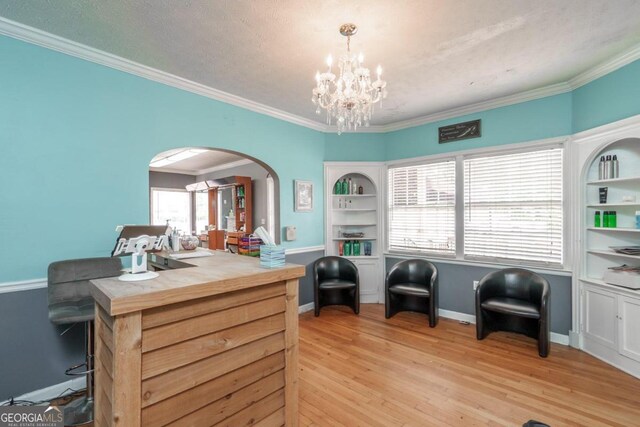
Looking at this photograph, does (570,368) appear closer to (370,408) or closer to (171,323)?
(370,408)

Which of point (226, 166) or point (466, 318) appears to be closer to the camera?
point (466, 318)

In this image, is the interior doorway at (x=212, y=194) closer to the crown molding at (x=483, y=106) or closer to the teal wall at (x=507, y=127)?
the crown molding at (x=483, y=106)

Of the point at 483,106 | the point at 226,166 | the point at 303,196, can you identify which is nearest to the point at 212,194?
the point at 226,166

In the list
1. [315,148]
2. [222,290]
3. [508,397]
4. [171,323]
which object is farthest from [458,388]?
[315,148]

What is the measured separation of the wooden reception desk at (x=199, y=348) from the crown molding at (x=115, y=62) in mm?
2296

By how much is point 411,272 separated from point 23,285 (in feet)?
13.9

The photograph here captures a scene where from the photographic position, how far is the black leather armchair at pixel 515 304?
304cm

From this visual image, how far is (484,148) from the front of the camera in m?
3.96

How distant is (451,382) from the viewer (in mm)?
2600

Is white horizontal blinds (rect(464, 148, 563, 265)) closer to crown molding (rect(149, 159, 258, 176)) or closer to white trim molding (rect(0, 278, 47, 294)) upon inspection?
white trim molding (rect(0, 278, 47, 294))

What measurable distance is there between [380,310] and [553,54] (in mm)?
3738

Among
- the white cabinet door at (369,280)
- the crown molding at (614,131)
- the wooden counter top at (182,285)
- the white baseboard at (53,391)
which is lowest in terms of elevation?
the white baseboard at (53,391)

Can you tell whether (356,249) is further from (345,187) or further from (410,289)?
(410,289)

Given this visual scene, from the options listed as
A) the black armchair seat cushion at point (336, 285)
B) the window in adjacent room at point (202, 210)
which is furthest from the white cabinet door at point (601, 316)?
the window in adjacent room at point (202, 210)
